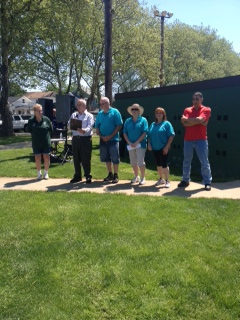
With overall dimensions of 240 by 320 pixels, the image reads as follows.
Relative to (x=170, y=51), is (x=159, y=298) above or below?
below

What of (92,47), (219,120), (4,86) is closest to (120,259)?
(219,120)

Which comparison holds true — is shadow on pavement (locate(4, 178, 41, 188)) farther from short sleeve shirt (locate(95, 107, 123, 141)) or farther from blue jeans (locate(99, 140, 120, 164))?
short sleeve shirt (locate(95, 107, 123, 141))

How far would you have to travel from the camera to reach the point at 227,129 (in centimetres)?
892

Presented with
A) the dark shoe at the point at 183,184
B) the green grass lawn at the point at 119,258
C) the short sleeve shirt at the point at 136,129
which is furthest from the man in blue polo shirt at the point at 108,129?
the green grass lawn at the point at 119,258

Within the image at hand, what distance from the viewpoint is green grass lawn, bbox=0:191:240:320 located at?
10.5 feet

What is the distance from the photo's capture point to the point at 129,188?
6793mm

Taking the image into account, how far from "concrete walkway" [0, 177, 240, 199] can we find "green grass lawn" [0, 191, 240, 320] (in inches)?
24.2

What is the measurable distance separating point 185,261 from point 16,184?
4.37 m

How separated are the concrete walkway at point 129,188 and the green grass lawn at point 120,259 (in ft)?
2.02

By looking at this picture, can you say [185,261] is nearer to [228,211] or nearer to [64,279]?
[64,279]

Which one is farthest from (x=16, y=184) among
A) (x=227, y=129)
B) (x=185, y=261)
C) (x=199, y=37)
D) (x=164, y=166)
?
(x=199, y=37)

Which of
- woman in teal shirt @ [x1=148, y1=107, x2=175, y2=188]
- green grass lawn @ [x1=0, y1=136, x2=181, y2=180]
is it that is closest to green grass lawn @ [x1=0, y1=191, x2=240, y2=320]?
woman in teal shirt @ [x1=148, y1=107, x2=175, y2=188]

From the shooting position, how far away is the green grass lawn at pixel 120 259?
3.21 m

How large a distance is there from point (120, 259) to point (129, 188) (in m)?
2.92
